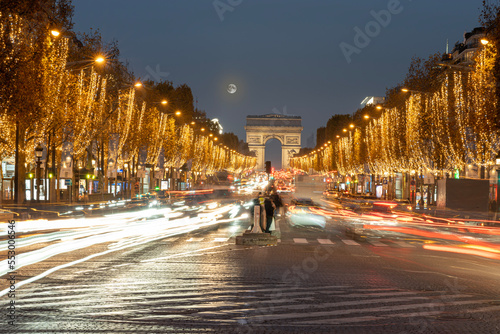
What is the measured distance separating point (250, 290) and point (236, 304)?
143 cm

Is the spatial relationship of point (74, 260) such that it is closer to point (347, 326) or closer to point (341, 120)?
point (347, 326)

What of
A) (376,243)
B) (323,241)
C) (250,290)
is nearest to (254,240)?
(323,241)

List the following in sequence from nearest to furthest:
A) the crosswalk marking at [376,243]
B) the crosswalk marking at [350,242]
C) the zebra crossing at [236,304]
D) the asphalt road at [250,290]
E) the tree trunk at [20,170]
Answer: the asphalt road at [250,290]
the zebra crossing at [236,304]
the crosswalk marking at [376,243]
the crosswalk marking at [350,242]
the tree trunk at [20,170]

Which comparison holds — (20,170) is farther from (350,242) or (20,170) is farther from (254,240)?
(350,242)

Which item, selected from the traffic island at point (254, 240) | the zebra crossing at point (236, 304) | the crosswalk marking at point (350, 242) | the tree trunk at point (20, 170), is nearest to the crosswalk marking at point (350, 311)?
the zebra crossing at point (236, 304)

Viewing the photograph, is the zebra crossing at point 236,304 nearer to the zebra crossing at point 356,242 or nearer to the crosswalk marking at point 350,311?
the crosswalk marking at point 350,311

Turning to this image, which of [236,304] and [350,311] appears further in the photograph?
[236,304]

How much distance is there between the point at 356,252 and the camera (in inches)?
783

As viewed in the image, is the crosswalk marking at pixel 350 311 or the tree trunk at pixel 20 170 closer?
the crosswalk marking at pixel 350 311

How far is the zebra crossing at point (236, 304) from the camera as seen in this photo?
9172 millimetres

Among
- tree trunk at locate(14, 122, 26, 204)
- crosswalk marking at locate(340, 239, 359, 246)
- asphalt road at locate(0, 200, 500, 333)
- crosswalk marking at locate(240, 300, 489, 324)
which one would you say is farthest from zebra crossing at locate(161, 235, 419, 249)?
tree trunk at locate(14, 122, 26, 204)

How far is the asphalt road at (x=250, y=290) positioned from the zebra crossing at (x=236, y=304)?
16 millimetres

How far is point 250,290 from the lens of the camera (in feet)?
38.6

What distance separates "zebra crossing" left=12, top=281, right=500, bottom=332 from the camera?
30.1 ft
